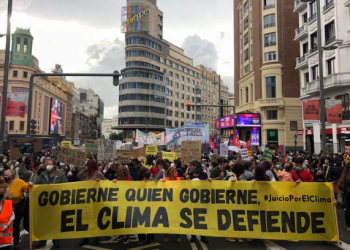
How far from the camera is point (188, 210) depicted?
5922 mm

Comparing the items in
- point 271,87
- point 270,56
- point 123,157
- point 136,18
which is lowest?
point 123,157

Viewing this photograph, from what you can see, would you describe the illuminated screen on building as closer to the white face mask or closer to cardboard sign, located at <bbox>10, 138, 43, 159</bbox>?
cardboard sign, located at <bbox>10, 138, 43, 159</bbox>

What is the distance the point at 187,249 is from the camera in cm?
562

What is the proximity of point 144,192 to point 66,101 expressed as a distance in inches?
3547

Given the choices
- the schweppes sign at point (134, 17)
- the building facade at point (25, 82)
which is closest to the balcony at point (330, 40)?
the building facade at point (25, 82)

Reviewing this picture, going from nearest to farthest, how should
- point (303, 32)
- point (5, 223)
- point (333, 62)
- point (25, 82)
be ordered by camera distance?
point (5, 223), point (333, 62), point (303, 32), point (25, 82)

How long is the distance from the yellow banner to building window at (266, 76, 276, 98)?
35577mm

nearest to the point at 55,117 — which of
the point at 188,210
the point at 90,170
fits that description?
the point at 90,170

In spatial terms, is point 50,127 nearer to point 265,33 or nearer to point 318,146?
point 265,33

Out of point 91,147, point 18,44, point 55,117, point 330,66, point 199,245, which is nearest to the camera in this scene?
point 199,245

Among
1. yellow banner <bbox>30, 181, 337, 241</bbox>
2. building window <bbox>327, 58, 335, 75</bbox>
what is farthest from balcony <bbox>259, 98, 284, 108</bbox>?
yellow banner <bbox>30, 181, 337, 241</bbox>

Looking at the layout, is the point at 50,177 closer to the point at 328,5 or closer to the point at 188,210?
the point at 188,210

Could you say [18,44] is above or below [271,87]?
above

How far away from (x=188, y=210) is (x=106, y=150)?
8429mm
